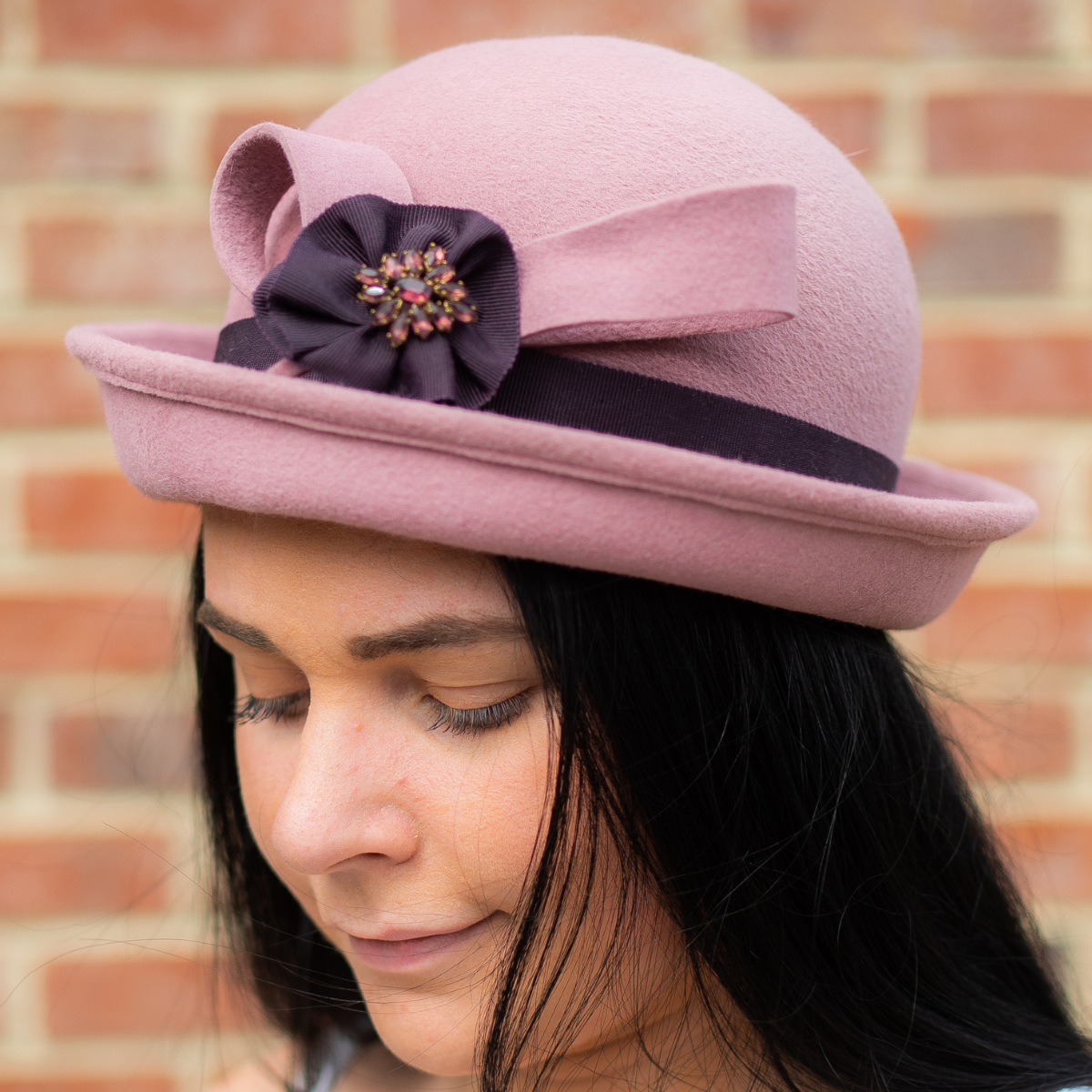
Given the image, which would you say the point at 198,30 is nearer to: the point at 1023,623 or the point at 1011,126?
the point at 1011,126

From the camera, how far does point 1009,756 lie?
1271mm

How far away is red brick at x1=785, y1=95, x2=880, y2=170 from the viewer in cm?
119

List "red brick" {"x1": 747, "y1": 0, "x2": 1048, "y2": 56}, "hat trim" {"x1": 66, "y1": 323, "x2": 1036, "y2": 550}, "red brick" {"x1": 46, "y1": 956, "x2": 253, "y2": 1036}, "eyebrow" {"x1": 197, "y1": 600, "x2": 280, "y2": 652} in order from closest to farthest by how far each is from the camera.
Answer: "hat trim" {"x1": 66, "y1": 323, "x2": 1036, "y2": 550} < "eyebrow" {"x1": 197, "y1": 600, "x2": 280, "y2": 652} < "red brick" {"x1": 747, "y1": 0, "x2": 1048, "y2": 56} < "red brick" {"x1": 46, "y1": 956, "x2": 253, "y2": 1036}

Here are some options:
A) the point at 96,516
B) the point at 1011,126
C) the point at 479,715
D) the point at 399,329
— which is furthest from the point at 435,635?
the point at 1011,126

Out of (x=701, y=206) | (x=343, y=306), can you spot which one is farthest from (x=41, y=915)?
(x=701, y=206)

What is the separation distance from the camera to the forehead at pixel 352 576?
0.67m

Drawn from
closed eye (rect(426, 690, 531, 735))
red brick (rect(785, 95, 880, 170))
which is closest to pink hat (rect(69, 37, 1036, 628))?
closed eye (rect(426, 690, 531, 735))

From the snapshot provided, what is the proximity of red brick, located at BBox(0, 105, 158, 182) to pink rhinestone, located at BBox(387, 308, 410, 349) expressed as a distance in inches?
28.9

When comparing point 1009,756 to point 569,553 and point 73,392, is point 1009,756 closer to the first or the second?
point 569,553

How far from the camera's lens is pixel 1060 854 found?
1279 mm

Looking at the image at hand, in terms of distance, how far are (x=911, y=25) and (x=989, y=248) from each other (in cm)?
26

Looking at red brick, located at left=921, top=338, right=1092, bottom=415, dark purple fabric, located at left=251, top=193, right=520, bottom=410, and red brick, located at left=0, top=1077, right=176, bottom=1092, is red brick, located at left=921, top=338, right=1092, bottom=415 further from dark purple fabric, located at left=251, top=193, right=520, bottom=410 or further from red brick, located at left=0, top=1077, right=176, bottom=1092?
red brick, located at left=0, top=1077, right=176, bottom=1092

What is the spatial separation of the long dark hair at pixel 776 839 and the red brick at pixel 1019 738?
0.32m

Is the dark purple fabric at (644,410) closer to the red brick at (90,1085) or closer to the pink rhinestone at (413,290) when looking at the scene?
the pink rhinestone at (413,290)
